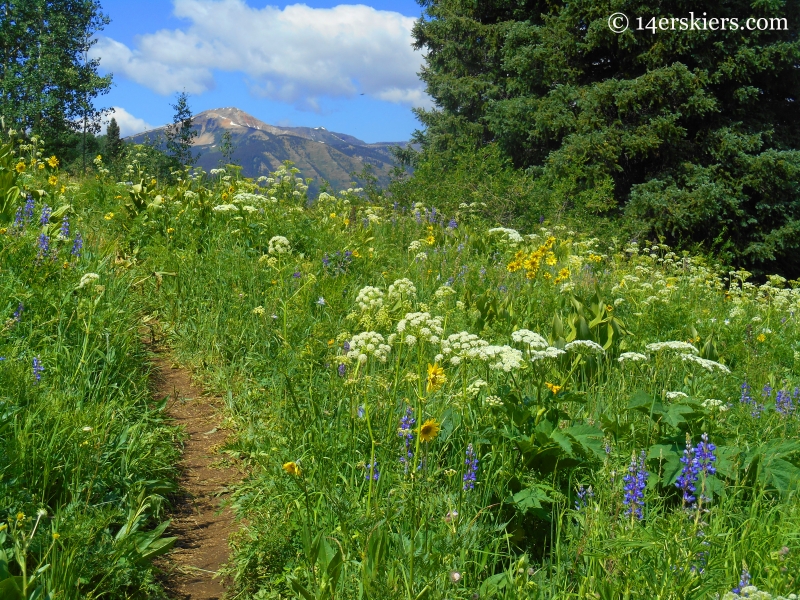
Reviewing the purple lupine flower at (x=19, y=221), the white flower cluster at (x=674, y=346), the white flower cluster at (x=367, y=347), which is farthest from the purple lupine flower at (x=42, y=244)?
the white flower cluster at (x=674, y=346)

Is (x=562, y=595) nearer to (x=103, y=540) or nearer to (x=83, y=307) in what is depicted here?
(x=103, y=540)

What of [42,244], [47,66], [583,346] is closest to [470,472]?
[583,346]

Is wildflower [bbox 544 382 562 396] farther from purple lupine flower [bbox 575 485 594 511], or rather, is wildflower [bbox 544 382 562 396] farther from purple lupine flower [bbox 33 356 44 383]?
purple lupine flower [bbox 33 356 44 383]

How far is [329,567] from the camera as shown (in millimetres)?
1840

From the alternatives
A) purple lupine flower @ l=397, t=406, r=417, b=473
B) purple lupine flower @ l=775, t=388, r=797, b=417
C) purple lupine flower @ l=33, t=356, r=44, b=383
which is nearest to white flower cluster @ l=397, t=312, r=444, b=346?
purple lupine flower @ l=397, t=406, r=417, b=473

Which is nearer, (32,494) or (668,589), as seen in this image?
(668,589)

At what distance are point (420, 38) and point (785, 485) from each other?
20140 mm

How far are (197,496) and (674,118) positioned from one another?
513 inches

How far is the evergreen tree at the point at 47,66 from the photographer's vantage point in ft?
109

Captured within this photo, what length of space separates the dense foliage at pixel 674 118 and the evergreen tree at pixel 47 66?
25895 mm

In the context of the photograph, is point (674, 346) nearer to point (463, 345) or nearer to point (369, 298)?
point (463, 345)

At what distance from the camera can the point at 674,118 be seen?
13133mm

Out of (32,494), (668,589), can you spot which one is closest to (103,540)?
(32,494)

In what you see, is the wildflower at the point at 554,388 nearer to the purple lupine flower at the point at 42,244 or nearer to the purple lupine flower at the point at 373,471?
the purple lupine flower at the point at 373,471
